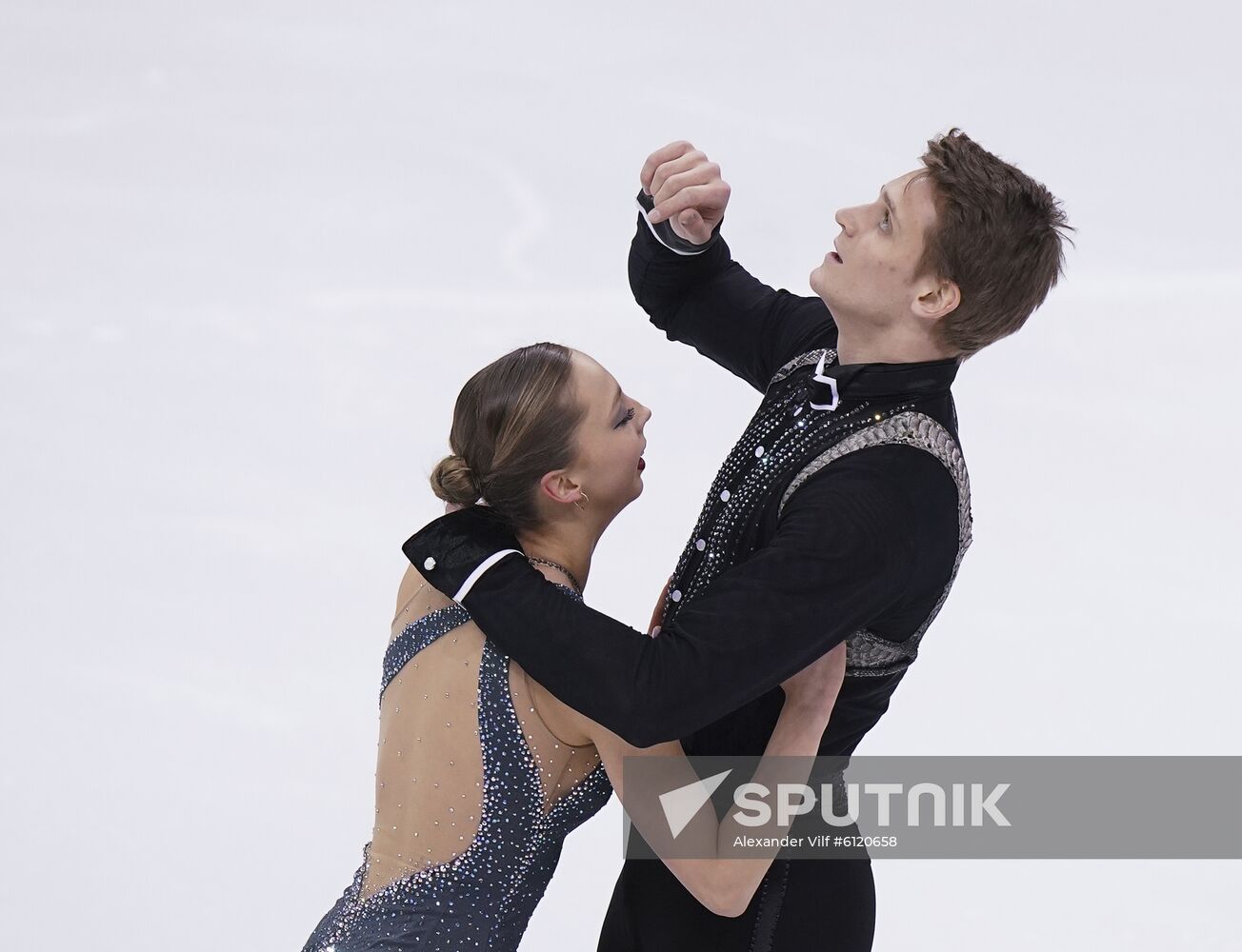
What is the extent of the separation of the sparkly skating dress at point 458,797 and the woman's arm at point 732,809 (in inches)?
5.5

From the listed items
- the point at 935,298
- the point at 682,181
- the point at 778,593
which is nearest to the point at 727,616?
the point at 778,593

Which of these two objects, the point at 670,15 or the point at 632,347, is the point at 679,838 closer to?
the point at 632,347

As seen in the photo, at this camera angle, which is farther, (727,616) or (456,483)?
(456,483)

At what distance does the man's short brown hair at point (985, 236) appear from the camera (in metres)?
2.28

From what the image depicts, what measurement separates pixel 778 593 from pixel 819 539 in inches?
3.8

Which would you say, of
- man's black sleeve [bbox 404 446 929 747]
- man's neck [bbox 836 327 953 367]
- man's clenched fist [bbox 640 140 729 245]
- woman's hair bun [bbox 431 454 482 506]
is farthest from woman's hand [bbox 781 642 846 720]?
man's clenched fist [bbox 640 140 729 245]

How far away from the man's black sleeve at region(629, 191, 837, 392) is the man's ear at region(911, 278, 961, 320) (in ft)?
1.28

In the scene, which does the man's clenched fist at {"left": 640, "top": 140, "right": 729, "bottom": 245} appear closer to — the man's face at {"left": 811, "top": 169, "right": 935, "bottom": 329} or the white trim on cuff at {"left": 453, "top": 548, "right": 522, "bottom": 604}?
the man's face at {"left": 811, "top": 169, "right": 935, "bottom": 329}

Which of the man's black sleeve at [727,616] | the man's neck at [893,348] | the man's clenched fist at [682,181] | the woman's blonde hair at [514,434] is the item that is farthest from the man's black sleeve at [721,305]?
the man's black sleeve at [727,616]

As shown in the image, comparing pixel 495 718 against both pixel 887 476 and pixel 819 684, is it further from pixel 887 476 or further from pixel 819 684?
pixel 887 476

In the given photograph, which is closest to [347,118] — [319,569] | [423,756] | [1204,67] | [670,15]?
[670,15]

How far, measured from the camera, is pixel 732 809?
2.24 metres

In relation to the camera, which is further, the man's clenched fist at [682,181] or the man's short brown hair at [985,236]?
the man's clenched fist at [682,181]

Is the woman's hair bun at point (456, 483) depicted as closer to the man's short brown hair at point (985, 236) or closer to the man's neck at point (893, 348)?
the man's neck at point (893, 348)
